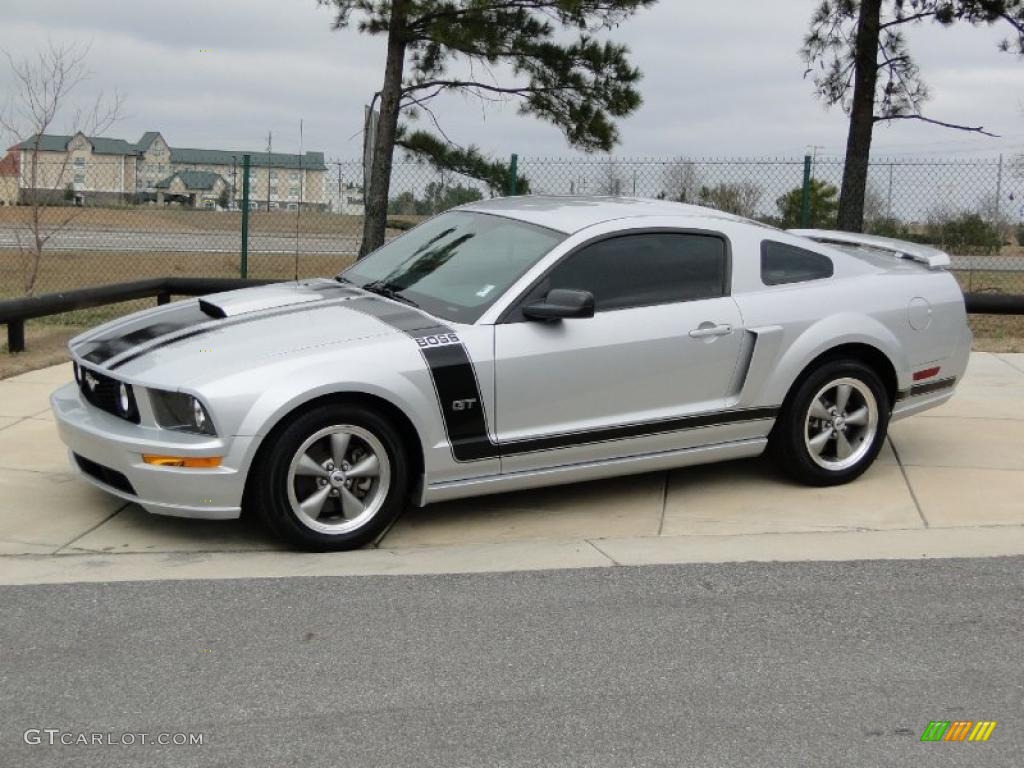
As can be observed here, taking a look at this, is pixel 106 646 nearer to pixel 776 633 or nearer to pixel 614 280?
pixel 776 633

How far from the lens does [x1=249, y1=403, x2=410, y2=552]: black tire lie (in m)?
5.14

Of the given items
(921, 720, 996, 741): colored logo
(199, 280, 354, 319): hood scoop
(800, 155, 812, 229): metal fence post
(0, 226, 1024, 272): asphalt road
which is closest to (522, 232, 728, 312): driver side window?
(199, 280, 354, 319): hood scoop

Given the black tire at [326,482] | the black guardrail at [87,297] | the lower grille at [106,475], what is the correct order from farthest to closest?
1. the black guardrail at [87,297]
2. the lower grille at [106,475]
3. the black tire at [326,482]

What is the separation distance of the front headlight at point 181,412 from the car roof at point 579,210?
2.07m

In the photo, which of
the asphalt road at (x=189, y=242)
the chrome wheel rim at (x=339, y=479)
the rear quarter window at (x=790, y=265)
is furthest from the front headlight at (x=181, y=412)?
the asphalt road at (x=189, y=242)

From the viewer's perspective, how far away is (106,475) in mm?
5398

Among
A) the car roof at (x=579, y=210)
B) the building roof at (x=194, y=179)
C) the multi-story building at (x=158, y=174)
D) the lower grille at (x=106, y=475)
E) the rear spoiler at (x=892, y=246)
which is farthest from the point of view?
the building roof at (x=194, y=179)

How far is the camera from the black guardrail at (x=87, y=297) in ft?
31.1

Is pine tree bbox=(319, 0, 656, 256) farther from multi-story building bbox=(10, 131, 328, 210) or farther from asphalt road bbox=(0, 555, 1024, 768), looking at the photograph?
asphalt road bbox=(0, 555, 1024, 768)

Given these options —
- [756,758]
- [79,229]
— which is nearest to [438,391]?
[756,758]

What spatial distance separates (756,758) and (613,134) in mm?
11068

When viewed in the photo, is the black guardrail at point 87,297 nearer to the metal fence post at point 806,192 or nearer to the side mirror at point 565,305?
the side mirror at point 565,305

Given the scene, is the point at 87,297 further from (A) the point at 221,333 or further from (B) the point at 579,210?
(B) the point at 579,210

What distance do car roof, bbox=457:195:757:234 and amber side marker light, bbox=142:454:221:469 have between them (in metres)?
2.13
